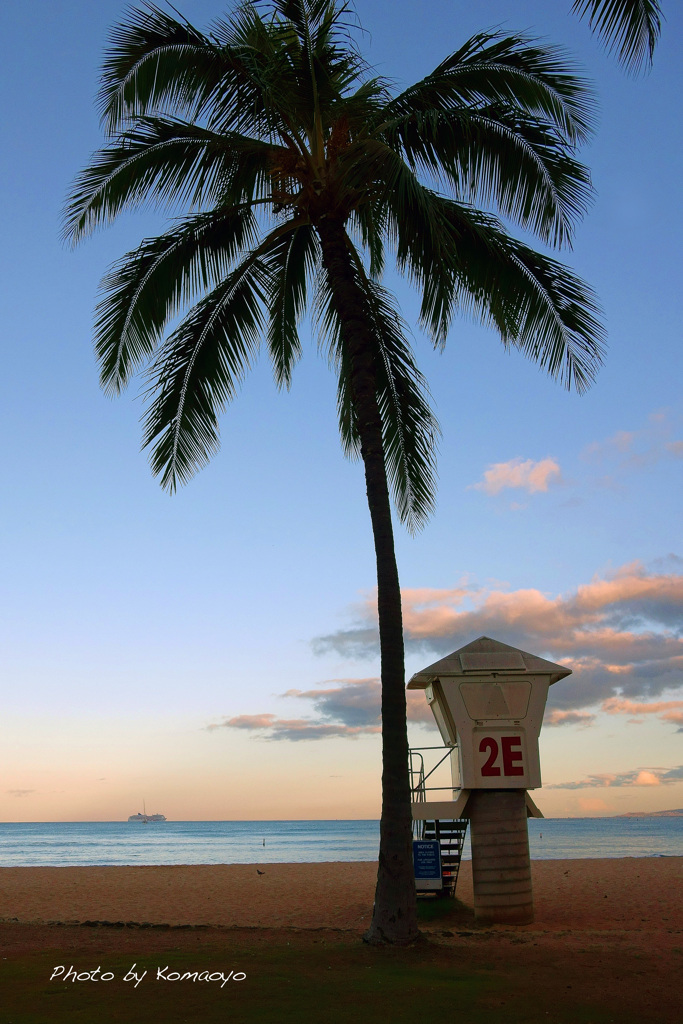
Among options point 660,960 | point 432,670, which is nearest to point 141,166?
point 432,670

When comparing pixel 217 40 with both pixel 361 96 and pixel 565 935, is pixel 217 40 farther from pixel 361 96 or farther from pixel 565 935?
pixel 565 935

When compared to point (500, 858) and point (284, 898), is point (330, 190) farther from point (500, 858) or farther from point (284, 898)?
point (284, 898)

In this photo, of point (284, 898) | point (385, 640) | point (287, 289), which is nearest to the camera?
point (385, 640)

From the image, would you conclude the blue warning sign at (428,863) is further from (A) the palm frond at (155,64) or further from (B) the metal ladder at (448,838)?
(A) the palm frond at (155,64)

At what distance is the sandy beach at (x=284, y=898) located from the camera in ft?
54.4

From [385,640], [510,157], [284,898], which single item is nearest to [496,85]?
[510,157]

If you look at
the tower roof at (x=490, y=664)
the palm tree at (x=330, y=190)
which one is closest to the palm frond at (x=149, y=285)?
the palm tree at (x=330, y=190)

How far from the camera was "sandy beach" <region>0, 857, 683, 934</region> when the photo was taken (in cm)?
1659

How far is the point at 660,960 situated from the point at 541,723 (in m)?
5.21

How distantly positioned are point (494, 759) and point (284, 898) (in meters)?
11.0

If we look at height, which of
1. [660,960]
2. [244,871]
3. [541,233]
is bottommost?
[244,871]

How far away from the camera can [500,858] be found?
13945 mm

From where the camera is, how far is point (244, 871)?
35969mm

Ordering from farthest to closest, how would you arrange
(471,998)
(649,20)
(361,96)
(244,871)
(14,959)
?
(244,871) → (361,96) → (14,959) → (471,998) → (649,20)
